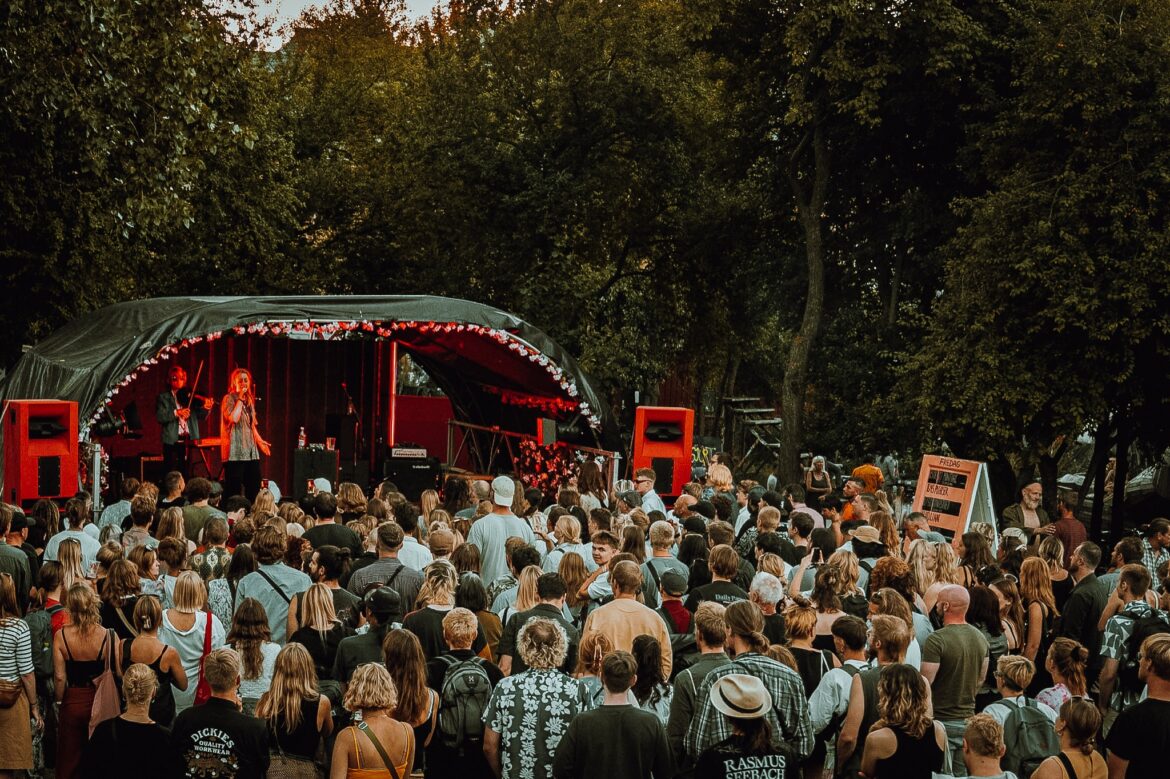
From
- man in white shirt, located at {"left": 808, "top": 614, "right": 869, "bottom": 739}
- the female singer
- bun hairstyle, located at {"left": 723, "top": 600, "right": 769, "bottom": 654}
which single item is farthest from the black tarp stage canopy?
man in white shirt, located at {"left": 808, "top": 614, "right": 869, "bottom": 739}

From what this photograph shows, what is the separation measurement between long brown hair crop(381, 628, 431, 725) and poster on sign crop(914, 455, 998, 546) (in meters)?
8.69

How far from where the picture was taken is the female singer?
1728cm

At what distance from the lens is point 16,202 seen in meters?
16.7

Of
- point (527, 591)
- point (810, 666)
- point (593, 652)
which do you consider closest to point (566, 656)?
point (593, 652)

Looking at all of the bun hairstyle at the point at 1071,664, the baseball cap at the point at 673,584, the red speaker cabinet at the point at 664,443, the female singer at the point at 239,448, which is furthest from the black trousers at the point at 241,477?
the bun hairstyle at the point at 1071,664

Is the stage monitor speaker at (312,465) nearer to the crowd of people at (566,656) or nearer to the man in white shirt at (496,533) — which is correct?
the crowd of people at (566,656)

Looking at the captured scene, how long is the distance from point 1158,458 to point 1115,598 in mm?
13220

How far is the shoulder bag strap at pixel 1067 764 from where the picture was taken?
17.0 feet

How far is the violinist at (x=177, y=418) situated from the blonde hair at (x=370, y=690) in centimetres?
1275

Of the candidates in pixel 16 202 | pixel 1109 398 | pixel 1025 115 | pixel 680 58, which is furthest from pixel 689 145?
pixel 16 202

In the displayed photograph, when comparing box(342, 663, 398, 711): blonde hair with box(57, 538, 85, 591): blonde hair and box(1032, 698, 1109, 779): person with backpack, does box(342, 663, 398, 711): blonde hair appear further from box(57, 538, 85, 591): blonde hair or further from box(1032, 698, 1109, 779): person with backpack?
box(57, 538, 85, 591): blonde hair

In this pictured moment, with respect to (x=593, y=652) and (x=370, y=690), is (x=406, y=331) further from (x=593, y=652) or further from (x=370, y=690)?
(x=370, y=690)

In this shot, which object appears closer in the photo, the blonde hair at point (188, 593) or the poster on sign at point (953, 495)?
the blonde hair at point (188, 593)

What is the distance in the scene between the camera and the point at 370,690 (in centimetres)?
500
